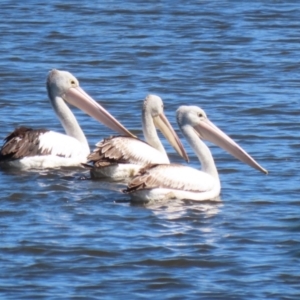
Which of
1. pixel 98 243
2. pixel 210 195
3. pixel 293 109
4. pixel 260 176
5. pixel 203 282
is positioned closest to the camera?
pixel 203 282

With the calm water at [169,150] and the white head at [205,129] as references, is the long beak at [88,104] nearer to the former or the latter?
the calm water at [169,150]

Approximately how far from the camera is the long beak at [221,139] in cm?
981

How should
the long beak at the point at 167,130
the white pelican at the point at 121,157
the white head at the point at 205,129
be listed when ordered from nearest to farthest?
the white head at the point at 205,129
the white pelican at the point at 121,157
the long beak at the point at 167,130

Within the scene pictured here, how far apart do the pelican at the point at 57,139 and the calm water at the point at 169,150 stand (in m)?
0.15

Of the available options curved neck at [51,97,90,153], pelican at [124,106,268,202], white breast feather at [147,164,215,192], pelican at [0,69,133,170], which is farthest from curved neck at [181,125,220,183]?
curved neck at [51,97,90,153]

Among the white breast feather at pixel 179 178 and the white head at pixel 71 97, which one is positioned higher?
the white head at pixel 71 97

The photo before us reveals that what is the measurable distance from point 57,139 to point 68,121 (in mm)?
461

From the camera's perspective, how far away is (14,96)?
13.1m

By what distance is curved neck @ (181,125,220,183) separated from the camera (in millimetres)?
9581

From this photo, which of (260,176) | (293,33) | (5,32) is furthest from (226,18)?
(260,176)

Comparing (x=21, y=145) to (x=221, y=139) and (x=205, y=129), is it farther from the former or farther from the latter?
(x=221, y=139)

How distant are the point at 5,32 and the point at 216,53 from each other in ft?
10.6

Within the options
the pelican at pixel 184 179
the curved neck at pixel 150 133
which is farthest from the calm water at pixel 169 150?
the curved neck at pixel 150 133

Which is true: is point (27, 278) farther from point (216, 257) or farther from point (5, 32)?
point (5, 32)
